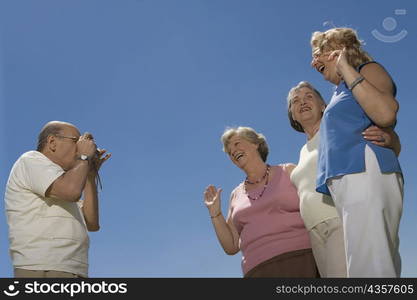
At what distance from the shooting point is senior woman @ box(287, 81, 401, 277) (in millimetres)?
3764

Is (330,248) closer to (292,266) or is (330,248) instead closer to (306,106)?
(292,266)

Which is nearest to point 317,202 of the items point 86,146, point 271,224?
point 271,224

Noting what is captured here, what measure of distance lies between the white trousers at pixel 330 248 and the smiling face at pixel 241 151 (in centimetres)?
124

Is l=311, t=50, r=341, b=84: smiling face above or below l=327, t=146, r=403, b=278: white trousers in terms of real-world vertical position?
above

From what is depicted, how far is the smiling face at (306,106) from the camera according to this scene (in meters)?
4.61

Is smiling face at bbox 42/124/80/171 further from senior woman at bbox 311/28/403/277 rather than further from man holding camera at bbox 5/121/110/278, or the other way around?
senior woman at bbox 311/28/403/277

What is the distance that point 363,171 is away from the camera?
125 inches

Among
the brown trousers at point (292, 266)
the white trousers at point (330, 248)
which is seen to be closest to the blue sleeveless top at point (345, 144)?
the white trousers at point (330, 248)

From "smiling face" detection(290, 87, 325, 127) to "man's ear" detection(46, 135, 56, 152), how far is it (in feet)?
6.61

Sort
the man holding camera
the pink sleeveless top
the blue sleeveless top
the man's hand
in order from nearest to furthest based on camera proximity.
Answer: the blue sleeveless top < the man holding camera < the man's hand < the pink sleeveless top

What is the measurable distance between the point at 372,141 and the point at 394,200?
373 mm

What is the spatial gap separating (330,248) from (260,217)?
870 millimetres

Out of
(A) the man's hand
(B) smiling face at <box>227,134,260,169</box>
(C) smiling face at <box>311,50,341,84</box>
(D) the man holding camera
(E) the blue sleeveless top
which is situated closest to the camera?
(E) the blue sleeveless top

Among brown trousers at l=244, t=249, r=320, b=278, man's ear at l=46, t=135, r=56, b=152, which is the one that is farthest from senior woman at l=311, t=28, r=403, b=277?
man's ear at l=46, t=135, r=56, b=152
